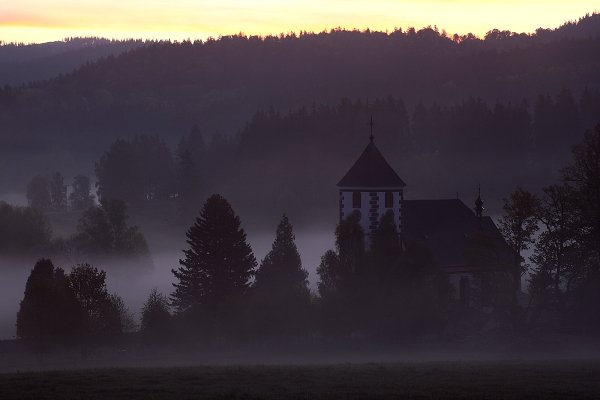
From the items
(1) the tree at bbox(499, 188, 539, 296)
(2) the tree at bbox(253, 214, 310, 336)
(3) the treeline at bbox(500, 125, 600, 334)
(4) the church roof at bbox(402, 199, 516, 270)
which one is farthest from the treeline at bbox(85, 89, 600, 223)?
(3) the treeline at bbox(500, 125, 600, 334)

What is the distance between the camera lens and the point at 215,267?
238 ft

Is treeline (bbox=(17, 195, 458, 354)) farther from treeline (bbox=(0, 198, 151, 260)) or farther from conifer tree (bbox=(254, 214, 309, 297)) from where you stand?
treeline (bbox=(0, 198, 151, 260))

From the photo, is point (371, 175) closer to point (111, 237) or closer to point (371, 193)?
point (371, 193)

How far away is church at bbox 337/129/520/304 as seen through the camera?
3000 inches

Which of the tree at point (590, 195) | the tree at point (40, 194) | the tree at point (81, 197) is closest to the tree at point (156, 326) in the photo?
the tree at point (590, 195)

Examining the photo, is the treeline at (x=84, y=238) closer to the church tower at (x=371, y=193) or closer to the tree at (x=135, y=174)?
the church tower at (x=371, y=193)

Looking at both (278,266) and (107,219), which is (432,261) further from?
(107,219)

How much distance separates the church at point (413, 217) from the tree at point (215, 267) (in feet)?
25.2

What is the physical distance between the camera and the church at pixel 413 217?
250ft

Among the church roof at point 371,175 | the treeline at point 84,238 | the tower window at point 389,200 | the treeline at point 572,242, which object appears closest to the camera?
the treeline at point 572,242

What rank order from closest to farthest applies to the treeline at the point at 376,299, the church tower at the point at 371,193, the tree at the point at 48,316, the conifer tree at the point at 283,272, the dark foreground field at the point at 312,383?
the dark foreground field at the point at 312,383 → the tree at the point at 48,316 → the treeline at the point at 376,299 → the conifer tree at the point at 283,272 → the church tower at the point at 371,193

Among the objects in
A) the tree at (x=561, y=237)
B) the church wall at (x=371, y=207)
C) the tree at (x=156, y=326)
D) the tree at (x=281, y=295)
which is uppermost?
the church wall at (x=371, y=207)

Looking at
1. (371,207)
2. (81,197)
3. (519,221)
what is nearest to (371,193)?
(371,207)

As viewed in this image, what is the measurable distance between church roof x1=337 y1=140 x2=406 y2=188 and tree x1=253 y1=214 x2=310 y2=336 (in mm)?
8348
